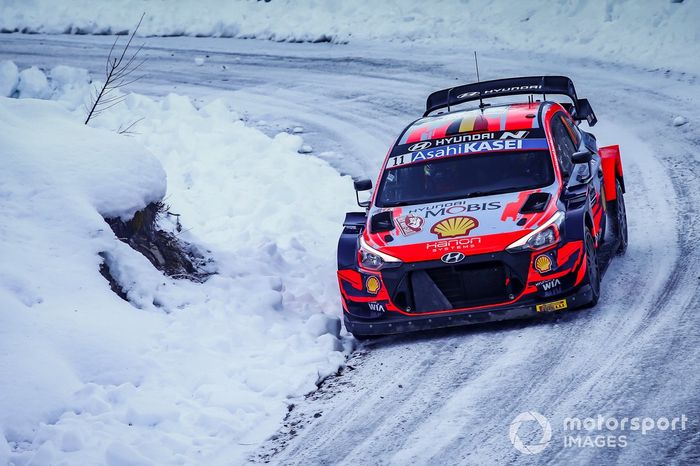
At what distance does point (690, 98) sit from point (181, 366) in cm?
1029

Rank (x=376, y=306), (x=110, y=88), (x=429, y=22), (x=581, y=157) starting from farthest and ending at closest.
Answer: (x=429, y=22)
(x=110, y=88)
(x=581, y=157)
(x=376, y=306)

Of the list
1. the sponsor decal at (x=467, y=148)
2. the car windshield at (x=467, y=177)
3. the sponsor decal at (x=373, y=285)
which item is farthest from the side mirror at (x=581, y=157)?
the sponsor decal at (x=373, y=285)

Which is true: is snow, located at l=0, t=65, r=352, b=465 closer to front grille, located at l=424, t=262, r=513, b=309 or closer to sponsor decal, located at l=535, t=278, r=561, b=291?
front grille, located at l=424, t=262, r=513, b=309

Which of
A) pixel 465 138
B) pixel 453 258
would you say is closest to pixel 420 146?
pixel 465 138

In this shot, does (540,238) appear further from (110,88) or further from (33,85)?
(33,85)

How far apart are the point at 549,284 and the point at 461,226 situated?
85 centimetres

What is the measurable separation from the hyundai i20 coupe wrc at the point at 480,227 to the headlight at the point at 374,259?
0.01m

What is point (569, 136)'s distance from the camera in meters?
10.4

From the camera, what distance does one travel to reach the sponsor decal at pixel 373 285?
29.0 ft

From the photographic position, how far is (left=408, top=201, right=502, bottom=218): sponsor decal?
9.01 metres

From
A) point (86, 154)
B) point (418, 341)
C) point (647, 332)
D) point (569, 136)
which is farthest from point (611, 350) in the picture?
point (86, 154)

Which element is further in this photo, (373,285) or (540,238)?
(373,285)

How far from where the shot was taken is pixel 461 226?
8758 mm

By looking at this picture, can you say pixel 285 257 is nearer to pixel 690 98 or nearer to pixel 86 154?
pixel 86 154
